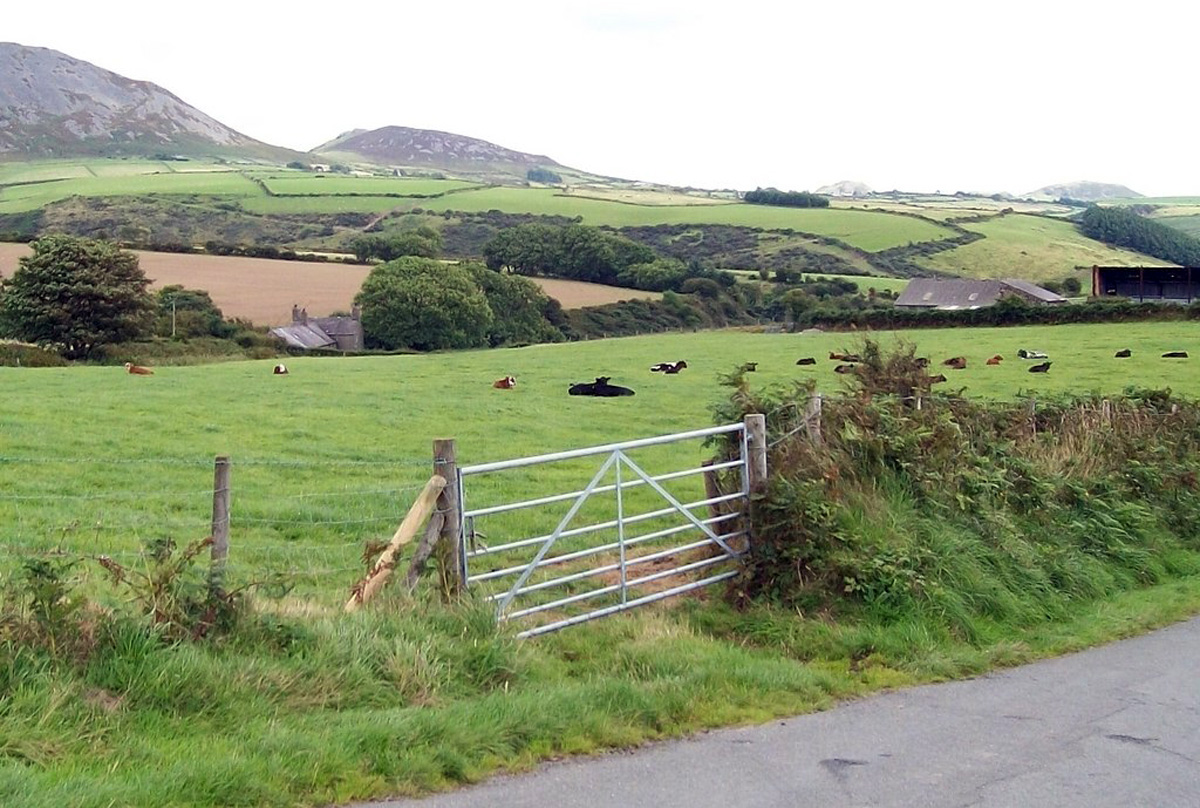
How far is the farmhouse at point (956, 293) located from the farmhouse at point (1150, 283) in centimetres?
381

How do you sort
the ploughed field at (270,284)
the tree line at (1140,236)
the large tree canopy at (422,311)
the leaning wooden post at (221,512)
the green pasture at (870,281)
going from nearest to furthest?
the leaning wooden post at (221,512), the large tree canopy at (422,311), the ploughed field at (270,284), the green pasture at (870,281), the tree line at (1140,236)

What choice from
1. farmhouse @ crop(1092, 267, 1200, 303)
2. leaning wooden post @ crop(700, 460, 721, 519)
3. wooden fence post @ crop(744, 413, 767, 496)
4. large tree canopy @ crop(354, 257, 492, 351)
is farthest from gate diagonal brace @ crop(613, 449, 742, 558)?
farmhouse @ crop(1092, 267, 1200, 303)

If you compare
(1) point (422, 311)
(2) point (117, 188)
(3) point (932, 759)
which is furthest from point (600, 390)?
(2) point (117, 188)

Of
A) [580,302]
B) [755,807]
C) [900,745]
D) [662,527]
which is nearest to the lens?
[755,807]

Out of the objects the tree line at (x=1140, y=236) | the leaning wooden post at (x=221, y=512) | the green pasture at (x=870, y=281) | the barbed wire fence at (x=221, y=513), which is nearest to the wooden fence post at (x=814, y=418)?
the barbed wire fence at (x=221, y=513)

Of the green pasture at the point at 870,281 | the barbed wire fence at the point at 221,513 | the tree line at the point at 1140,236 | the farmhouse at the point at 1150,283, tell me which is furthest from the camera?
the tree line at the point at 1140,236

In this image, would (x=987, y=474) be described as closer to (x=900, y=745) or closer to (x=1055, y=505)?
(x=1055, y=505)

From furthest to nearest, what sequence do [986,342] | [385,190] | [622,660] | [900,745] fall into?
1. [385,190]
2. [986,342]
3. [622,660]
4. [900,745]

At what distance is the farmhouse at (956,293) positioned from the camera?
92500 mm

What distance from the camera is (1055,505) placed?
14078mm

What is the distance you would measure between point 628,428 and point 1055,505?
13.4 m

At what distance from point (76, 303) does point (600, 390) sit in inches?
A: 1811

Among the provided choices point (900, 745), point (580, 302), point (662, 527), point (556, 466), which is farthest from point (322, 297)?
point (900, 745)

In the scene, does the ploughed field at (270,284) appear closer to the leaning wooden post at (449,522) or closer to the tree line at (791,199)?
the tree line at (791,199)
